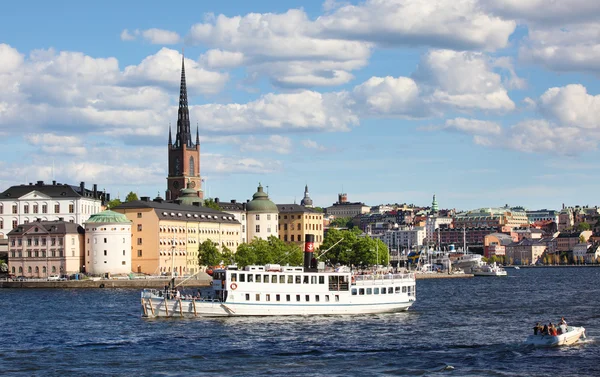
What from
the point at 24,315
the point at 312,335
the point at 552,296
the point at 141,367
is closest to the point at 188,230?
the point at 552,296

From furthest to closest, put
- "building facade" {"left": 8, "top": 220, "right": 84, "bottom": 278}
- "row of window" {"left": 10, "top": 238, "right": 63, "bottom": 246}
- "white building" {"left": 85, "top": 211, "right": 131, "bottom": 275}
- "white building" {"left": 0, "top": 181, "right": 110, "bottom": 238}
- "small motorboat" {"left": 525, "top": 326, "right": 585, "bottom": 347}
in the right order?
"white building" {"left": 0, "top": 181, "right": 110, "bottom": 238} → "row of window" {"left": 10, "top": 238, "right": 63, "bottom": 246} → "building facade" {"left": 8, "top": 220, "right": 84, "bottom": 278} → "white building" {"left": 85, "top": 211, "right": 131, "bottom": 275} → "small motorboat" {"left": 525, "top": 326, "right": 585, "bottom": 347}

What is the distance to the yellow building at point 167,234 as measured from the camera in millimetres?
159500

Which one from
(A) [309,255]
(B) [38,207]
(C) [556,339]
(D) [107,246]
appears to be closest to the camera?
(C) [556,339]

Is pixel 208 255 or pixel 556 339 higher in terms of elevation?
pixel 208 255

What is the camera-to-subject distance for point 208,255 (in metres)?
161

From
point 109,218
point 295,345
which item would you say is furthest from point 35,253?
point 295,345

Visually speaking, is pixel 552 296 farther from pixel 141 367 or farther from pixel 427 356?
pixel 141 367

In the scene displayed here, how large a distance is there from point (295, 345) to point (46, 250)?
323 feet

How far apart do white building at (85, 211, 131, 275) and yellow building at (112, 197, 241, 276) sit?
5.37 m

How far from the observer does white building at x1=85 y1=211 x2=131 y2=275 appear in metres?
152

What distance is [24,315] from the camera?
293ft

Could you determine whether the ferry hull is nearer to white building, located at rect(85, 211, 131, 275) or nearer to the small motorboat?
the small motorboat

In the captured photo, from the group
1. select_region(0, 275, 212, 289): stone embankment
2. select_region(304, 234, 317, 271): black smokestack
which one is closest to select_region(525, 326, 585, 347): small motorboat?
select_region(304, 234, 317, 271): black smokestack

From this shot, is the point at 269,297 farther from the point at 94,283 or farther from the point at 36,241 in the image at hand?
the point at 36,241
